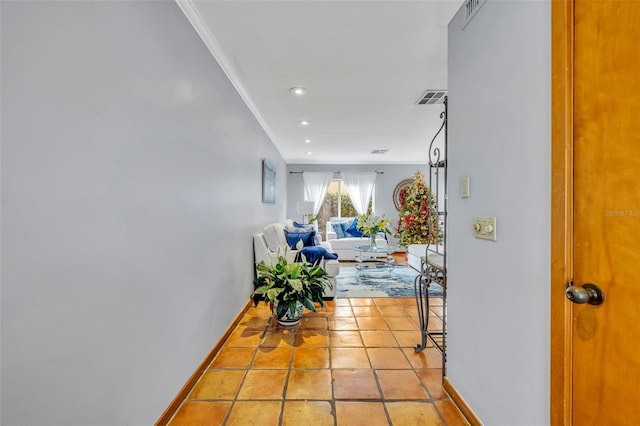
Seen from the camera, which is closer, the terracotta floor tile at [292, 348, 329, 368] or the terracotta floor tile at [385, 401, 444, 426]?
the terracotta floor tile at [385, 401, 444, 426]

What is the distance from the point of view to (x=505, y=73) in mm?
1269

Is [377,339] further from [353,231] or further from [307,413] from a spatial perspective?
[353,231]

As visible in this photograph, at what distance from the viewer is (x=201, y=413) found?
1632 mm

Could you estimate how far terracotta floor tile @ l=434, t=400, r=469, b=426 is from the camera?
157 cm

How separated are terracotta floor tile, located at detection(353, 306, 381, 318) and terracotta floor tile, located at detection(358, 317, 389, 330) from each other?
10cm

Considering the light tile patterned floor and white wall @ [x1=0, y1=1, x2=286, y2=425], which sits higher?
white wall @ [x1=0, y1=1, x2=286, y2=425]

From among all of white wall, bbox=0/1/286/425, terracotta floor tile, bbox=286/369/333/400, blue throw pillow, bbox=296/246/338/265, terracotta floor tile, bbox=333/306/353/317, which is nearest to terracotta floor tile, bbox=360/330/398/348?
terracotta floor tile, bbox=333/306/353/317

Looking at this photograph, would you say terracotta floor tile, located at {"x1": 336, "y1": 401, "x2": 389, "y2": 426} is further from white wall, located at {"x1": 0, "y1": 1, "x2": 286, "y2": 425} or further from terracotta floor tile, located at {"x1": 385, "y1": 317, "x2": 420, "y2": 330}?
terracotta floor tile, located at {"x1": 385, "y1": 317, "x2": 420, "y2": 330}

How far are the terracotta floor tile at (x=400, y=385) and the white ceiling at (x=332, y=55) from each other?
2.37 metres

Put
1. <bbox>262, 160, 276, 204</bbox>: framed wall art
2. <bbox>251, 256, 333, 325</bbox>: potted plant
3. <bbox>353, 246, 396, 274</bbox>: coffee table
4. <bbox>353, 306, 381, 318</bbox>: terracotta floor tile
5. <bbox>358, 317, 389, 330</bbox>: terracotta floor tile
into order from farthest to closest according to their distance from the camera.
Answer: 1. <bbox>353, 246, 396, 274</bbox>: coffee table
2. <bbox>262, 160, 276, 204</bbox>: framed wall art
3. <bbox>353, 306, 381, 318</bbox>: terracotta floor tile
4. <bbox>358, 317, 389, 330</bbox>: terracotta floor tile
5. <bbox>251, 256, 333, 325</bbox>: potted plant

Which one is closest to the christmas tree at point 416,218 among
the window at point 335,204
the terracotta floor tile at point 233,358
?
the terracotta floor tile at point 233,358

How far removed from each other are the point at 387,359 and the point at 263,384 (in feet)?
3.10

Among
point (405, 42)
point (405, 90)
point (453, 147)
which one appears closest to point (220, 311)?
point (453, 147)

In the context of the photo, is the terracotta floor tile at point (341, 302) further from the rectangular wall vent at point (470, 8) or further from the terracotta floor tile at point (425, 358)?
the rectangular wall vent at point (470, 8)
